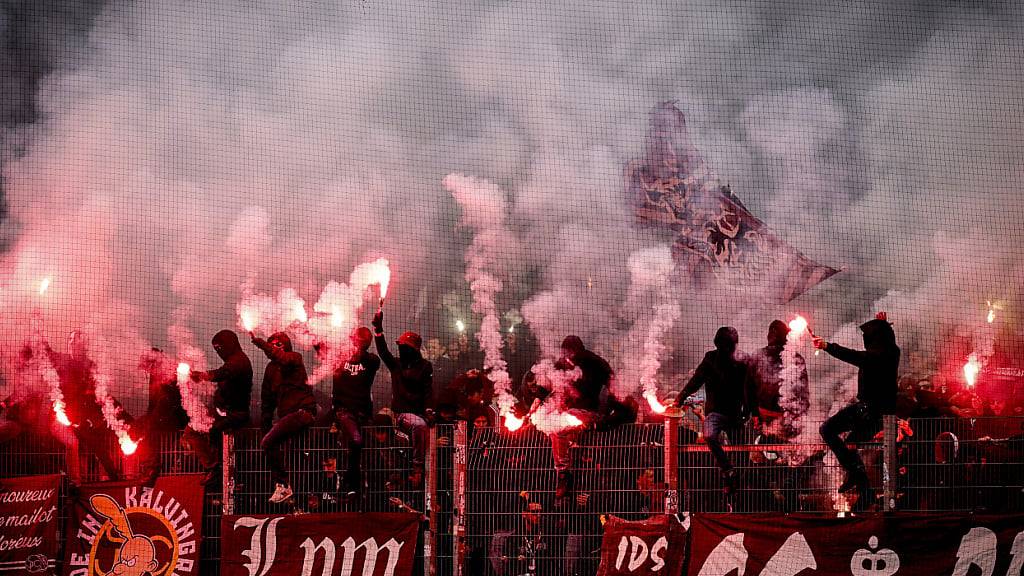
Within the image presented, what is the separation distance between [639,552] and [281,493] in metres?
3.25

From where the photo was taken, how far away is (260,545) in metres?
9.12

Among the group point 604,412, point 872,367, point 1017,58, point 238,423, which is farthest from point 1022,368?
point 238,423

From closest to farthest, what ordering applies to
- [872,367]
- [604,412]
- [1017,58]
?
[872,367] < [604,412] < [1017,58]

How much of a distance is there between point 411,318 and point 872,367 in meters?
6.64

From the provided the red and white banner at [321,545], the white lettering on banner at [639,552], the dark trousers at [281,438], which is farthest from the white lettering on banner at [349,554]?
the white lettering on banner at [639,552]

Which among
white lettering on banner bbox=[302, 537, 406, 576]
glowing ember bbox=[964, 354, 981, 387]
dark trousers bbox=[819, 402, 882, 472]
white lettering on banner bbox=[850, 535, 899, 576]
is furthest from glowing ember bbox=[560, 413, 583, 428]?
glowing ember bbox=[964, 354, 981, 387]

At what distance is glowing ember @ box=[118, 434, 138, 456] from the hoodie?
4.10 feet

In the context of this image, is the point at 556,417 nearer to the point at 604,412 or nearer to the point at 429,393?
the point at 604,412

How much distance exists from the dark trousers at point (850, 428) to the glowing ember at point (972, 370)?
5.21 m

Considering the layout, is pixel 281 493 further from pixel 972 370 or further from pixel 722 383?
pixel 972 370

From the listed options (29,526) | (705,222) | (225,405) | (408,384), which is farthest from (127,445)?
(705,222)

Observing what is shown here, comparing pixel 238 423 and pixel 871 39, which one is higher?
pixel 871 39

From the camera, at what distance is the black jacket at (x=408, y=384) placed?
9578mm

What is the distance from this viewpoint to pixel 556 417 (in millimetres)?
9039
